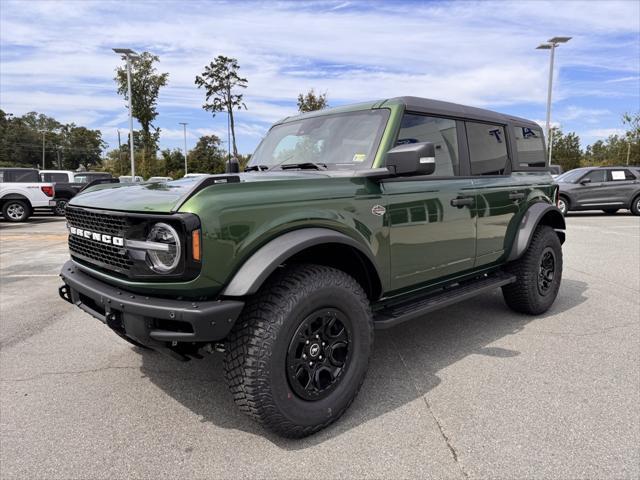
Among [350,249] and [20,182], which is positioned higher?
[20,182]

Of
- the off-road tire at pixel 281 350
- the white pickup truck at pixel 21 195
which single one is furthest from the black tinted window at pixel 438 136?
the white pickup truck at pixel 21 195

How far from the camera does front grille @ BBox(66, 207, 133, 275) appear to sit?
8.01 ft

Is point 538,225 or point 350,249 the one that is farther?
point 538,225

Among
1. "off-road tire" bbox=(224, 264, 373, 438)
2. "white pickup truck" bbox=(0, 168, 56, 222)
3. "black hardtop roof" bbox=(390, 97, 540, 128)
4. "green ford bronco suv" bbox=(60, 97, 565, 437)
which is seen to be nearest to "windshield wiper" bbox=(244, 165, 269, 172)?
"green ford bronco suv" bbox=(60, 97, 565, 437)

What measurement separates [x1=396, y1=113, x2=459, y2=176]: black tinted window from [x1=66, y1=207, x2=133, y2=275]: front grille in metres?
1.86

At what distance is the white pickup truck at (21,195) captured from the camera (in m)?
15.2

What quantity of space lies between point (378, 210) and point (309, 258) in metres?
0.53

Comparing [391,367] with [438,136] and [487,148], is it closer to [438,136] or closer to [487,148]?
[438,136]

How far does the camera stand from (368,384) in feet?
10.3

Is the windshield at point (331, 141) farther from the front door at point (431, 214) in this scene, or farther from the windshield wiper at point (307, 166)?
the front door at point (431, 214)

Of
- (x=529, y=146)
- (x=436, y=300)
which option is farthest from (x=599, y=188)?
(x=436, y=300)

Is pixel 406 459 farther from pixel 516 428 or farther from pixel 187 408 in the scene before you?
pixel 187 408

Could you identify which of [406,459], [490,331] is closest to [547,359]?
[490,331]

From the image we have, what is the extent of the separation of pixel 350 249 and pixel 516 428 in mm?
1352
